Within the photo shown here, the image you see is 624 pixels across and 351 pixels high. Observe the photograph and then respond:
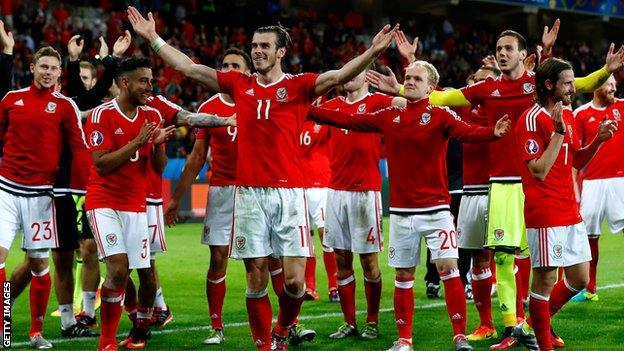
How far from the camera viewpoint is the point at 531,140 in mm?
7395

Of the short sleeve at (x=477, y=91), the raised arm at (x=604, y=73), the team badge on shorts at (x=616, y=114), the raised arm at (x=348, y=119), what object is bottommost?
the raised arm at (x=348, y=119)

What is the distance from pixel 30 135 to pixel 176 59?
1.65 meters

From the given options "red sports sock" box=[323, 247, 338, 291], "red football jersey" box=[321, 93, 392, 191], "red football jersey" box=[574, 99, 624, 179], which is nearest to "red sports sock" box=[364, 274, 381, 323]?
"red football jersey" box=[321, 93, 392, 191]

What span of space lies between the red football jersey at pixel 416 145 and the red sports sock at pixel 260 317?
1.39 meters

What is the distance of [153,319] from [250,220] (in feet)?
9.15

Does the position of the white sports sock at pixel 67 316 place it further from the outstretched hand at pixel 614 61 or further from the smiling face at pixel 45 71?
the outstretched hand at pixel 614 61

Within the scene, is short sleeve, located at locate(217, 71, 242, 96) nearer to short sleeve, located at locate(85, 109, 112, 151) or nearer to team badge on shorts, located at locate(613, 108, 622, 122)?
short sleeve, located at locate(85, 109, 112, 151)

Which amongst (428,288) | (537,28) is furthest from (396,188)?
(537,28)

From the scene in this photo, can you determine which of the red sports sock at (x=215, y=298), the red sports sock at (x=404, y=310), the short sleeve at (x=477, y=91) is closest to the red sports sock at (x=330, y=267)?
the red sports sock at (x=215, y=298)

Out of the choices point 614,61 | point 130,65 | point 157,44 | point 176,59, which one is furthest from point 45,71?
point 614,61

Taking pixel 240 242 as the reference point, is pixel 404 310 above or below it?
below

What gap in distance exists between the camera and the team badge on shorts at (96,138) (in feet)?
26.3

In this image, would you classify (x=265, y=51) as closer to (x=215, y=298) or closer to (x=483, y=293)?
(x=215, y=298)

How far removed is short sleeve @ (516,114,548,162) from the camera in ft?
24.2
